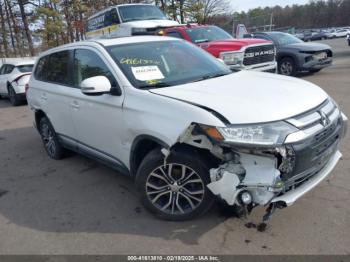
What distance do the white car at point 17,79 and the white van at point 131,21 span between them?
2903 mm

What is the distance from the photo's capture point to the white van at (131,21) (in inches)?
464

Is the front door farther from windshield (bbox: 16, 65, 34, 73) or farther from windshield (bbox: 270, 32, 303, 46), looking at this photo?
windshield (bbox: 270, 32, 303, 46)

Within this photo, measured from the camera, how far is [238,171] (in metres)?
2.83

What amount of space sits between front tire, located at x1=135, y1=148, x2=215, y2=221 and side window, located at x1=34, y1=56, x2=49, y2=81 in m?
2.92

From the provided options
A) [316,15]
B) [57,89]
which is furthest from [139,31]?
[316,15]

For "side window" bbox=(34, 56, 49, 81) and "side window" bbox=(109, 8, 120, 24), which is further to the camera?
"side window" bbox=(109, 8, 120, 24)

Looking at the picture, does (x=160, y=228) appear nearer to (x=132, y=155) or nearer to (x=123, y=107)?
(x=132, y=155)

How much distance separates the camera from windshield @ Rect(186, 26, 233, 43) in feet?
33.3

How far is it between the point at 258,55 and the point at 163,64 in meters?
6.15

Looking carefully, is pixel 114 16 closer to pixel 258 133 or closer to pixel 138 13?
pixel 138 13

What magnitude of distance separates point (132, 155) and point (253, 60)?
21.9 ft

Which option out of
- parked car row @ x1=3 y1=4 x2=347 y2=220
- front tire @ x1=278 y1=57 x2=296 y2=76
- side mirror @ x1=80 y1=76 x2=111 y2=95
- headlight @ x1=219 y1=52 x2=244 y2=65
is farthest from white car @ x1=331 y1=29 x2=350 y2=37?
side mirror @ x1=80 y1=76 x2=111 y2=95

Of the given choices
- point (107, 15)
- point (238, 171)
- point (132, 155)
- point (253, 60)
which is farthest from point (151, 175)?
point (107, 15)

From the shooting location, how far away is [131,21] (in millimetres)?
12430
